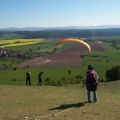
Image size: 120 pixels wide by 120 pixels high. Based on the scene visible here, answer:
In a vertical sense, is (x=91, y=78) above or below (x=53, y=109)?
above

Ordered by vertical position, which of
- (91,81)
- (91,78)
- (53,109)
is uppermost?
(91,78)

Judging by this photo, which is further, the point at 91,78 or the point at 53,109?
the point at 91,78

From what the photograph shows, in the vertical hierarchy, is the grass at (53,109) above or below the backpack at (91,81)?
below

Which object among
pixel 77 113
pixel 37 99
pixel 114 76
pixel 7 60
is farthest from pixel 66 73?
pixel 77 113

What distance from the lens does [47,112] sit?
12.6 meters

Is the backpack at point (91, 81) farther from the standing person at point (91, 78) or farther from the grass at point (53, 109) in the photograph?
the grass at point (53, 109)

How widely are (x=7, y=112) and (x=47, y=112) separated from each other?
75.8 inches

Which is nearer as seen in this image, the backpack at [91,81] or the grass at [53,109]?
the grass at [53,109]

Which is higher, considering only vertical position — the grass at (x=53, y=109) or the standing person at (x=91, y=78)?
the standing person at (x=91, y=78)

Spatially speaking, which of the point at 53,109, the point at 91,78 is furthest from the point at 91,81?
the point at 53,109

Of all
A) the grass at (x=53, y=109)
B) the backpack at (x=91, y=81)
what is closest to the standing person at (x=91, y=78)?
the backpack at (x=91, y=81)

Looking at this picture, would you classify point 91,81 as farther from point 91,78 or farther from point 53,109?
point 53,109

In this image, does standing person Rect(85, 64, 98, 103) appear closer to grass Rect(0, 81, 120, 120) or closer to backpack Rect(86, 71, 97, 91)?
backpack Rect(86, 71, 97, 91)

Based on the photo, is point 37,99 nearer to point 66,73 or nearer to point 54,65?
point 66,73
